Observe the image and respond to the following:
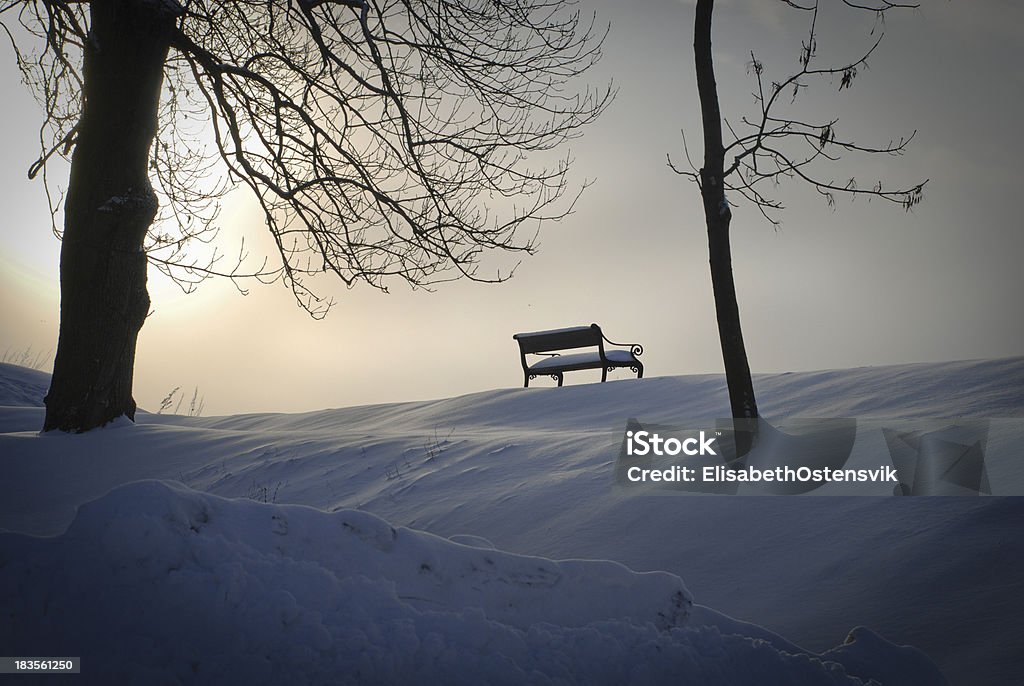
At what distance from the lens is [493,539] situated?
3.67 meters

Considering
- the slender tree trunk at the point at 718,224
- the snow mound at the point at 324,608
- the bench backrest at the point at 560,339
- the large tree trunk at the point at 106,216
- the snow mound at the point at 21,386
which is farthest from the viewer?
the bench backrest at the point at 560,339

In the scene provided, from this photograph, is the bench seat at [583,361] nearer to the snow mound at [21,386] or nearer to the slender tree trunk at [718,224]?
the slender tree trunk at [718,224]

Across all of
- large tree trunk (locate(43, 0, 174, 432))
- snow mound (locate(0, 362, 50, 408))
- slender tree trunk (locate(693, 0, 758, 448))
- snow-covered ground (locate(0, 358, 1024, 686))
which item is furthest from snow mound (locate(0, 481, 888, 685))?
snow mound (locate(0, 362, 50, 408))

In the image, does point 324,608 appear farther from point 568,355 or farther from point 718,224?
point 568,355

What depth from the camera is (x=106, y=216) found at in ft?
19.9

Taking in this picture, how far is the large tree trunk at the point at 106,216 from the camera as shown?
20.0ft

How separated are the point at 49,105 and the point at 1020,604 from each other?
9.65 m

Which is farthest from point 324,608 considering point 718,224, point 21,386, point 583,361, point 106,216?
point 21,386

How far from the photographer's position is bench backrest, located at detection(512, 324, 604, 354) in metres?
11.9

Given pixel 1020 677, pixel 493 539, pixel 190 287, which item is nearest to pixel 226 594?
pixel 493 539

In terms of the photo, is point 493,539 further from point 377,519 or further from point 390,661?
point 390,661

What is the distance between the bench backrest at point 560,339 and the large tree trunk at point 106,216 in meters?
7.05

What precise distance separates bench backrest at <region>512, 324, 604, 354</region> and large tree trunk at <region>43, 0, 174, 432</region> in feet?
23.1

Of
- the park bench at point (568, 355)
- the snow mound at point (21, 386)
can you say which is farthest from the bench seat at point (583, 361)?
the snow mound at point (21, 386)
